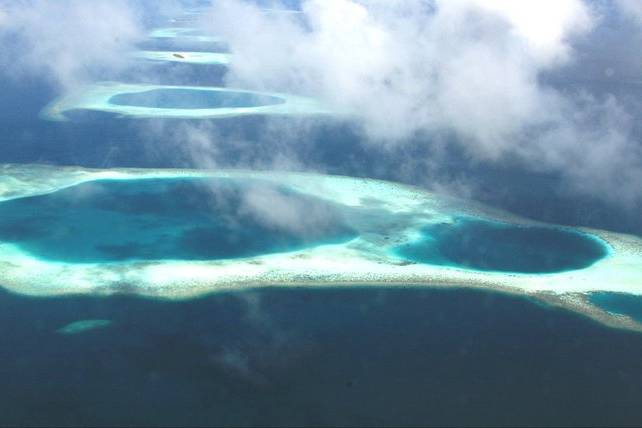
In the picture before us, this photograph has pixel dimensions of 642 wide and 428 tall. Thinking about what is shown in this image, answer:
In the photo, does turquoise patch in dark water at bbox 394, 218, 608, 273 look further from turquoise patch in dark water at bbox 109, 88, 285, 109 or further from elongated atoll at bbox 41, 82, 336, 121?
turquoise patch in dark water at bbox 109, 88, 285, 109

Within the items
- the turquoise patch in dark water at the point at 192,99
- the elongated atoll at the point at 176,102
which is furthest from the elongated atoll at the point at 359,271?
the turquoise patch in dark water at the point at 192,99

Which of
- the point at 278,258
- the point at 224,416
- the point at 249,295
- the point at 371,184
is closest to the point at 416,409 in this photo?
the point at 224,416

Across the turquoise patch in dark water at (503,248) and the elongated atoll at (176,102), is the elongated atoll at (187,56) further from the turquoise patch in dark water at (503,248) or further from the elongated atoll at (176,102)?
the turquoise patch in dark water at (503,248)

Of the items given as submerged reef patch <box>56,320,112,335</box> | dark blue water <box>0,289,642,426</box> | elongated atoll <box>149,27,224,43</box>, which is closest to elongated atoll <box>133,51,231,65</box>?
elongated atoll <box>149,27,224,43</box>

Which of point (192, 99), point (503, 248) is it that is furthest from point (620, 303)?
point (192, 99)

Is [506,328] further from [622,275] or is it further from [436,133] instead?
[436,133]

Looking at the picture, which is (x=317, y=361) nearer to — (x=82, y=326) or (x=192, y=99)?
(x=82, y=326)
